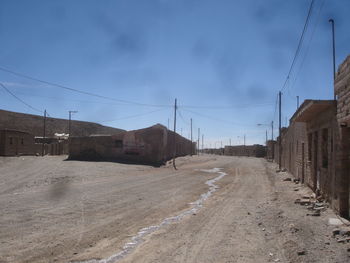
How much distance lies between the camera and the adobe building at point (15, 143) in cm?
3847

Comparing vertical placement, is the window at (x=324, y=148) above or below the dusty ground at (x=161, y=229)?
above

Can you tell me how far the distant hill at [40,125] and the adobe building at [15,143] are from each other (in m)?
19.3

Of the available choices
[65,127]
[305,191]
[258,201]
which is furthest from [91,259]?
[65,127]

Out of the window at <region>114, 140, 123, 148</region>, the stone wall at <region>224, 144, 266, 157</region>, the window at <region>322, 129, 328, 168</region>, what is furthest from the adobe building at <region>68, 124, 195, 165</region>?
the stone wall at <region>224, 144, 266, 157</region>

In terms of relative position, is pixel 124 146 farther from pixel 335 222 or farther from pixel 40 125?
pixel 40 125

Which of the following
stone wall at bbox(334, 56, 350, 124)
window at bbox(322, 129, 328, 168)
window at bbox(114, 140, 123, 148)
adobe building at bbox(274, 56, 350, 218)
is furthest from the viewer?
window at bbox(114, 140, 123, 148)

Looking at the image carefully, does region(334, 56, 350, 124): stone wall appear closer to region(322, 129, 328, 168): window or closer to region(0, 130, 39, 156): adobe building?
region(322, 129, 328, 168): window

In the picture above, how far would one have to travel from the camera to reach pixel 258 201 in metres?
14.5

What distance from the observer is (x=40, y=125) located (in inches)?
2977

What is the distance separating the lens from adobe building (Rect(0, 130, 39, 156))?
3847 centimetres

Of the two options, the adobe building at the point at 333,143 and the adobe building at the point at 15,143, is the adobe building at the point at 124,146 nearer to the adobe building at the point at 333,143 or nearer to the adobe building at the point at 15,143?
the adobe building at the point at 15,143

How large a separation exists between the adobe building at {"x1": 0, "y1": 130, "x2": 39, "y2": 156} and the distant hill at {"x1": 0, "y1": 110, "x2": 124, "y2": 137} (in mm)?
19342

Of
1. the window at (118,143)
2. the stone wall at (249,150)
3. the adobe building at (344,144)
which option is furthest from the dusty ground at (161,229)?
the stone wall at (249,150)

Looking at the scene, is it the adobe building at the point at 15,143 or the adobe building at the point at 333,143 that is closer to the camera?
the adobe building at the point at 333,143
